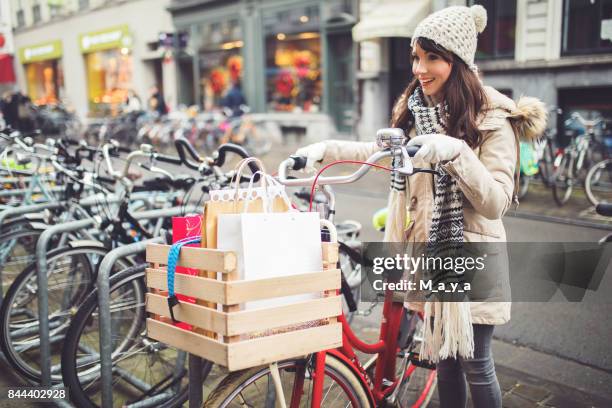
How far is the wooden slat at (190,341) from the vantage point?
63.4 inches

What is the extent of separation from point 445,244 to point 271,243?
0.81 metres

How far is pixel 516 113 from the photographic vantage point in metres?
2.13

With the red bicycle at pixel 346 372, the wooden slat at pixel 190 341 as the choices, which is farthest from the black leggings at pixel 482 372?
the wooden slat at pixel 190 341

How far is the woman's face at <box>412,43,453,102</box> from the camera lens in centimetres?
→ 217

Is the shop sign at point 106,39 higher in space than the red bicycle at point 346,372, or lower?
higher

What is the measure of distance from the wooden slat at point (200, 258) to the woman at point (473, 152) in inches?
29.1

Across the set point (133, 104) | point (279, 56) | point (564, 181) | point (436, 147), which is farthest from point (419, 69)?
point (133, 104)

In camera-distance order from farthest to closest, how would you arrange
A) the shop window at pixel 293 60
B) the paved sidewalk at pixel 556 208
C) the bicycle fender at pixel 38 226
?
the shop window at pixel 293 60 < the paved sidewalk at pixel 556 208 < the bicycle fender at pixel 38 226

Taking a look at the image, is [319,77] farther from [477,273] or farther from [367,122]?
[477,273]

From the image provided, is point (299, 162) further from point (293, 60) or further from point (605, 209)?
point (293, 60)

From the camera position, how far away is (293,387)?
6.48ft

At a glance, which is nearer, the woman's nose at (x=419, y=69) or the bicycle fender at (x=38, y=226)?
the woman's nose at (x=419, y=69)

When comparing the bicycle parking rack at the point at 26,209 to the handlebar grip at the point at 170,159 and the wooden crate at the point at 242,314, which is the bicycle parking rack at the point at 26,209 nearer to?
the handlebar grip at the point at 170,159

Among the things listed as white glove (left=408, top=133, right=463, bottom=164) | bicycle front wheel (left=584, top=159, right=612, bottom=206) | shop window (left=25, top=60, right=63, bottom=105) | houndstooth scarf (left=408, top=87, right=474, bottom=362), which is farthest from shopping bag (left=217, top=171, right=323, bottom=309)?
shop window (left=25, top=60, right=63, bottom=105)
